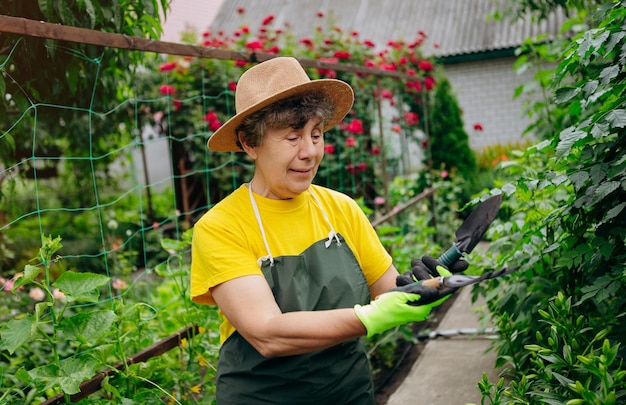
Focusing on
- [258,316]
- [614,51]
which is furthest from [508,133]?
[258,316]

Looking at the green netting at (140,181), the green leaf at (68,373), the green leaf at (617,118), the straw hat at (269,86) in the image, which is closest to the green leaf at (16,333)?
the green leaf at (68,373)

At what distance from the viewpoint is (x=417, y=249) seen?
15.9ft

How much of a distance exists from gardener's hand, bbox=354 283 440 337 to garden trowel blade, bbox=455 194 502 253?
0.72ft

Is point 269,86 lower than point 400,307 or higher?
higher

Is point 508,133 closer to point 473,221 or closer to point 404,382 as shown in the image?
point 404,382

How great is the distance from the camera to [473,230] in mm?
1671

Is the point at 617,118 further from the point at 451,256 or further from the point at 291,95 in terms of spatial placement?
the point at 291,95

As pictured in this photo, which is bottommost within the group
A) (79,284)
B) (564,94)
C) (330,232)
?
(79,284)

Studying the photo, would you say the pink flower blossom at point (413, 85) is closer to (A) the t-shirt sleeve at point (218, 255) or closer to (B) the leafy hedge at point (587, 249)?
(B) the leafy hedge at point (587, 249)

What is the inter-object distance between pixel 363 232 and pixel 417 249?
284cm

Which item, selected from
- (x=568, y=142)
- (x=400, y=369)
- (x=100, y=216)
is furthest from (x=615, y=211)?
(x=400, y=369)

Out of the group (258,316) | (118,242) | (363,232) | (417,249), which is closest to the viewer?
(258,316)

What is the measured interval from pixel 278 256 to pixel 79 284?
25.9 inches

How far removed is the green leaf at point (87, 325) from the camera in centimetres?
198
